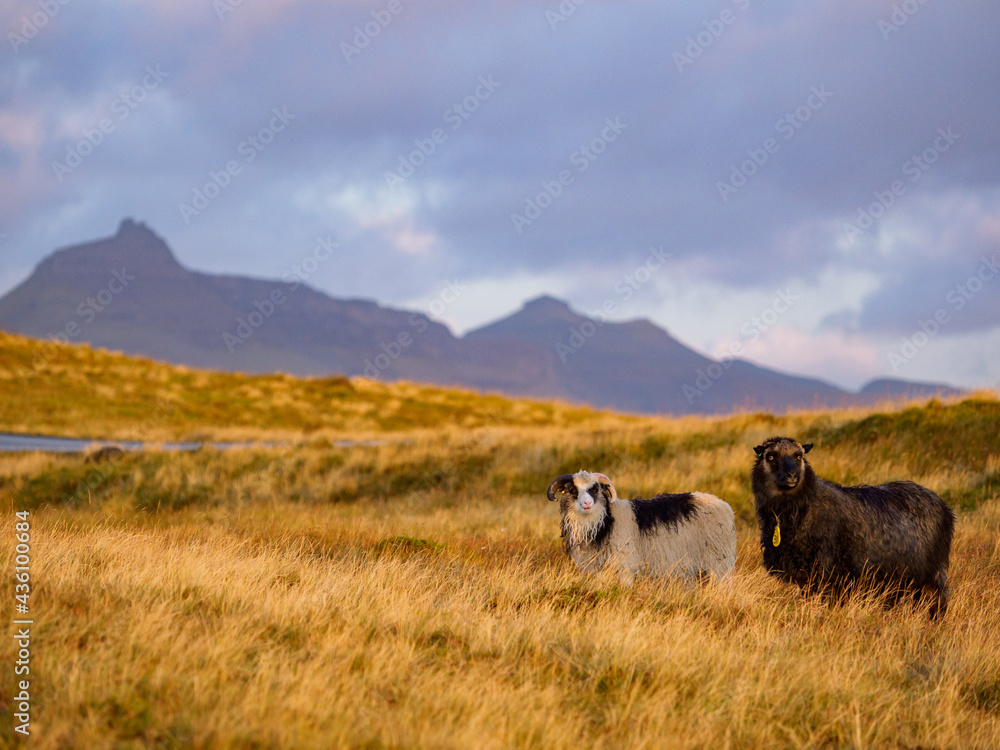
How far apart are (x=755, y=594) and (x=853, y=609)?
35.8 inches

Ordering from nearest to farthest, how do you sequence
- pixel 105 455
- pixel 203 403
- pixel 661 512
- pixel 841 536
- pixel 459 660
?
pixel 459 660 < pixel 841 536 < pixel 661 512 < pixel 105 455 < pixel 203 403

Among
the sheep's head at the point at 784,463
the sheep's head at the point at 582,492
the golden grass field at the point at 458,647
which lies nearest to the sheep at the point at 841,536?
the sheep's head at the point at 784,463

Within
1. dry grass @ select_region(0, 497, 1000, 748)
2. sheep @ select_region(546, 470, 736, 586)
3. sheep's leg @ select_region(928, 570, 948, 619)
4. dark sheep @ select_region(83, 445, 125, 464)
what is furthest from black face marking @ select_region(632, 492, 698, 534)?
dark sheep @ select_region(83, 445, 125, 464)

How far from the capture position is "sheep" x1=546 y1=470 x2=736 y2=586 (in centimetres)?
825

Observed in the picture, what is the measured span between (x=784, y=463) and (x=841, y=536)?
Result: 106 cm

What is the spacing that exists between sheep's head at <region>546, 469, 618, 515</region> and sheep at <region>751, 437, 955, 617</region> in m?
1.77

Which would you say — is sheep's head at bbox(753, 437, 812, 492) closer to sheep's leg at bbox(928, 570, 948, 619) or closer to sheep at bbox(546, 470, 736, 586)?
sheep at bbox(546, 470, 736, 586)

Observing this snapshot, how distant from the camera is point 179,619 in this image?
16.4ft

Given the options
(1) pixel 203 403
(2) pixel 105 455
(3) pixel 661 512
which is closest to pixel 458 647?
(3) pixel 661 512

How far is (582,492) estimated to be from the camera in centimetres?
813

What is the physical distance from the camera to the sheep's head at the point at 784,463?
767cm

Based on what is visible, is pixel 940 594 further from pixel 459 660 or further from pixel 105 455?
pixel 105 455

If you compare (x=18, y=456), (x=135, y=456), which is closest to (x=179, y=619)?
(x=135, y=456)

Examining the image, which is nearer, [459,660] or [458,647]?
[459,660]
